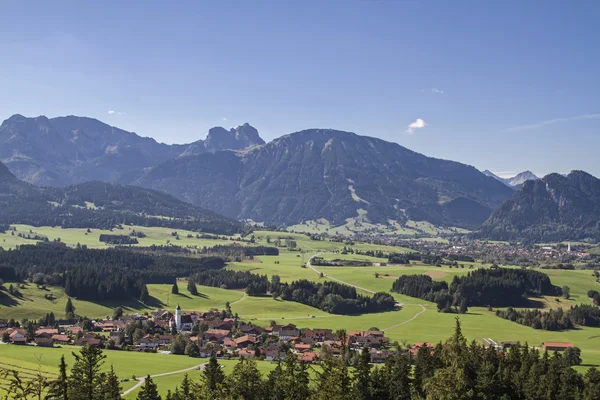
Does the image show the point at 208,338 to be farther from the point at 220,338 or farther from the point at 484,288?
the point at 484,288

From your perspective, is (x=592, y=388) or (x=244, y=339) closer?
(x=592, y=388)

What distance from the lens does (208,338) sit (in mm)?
120688

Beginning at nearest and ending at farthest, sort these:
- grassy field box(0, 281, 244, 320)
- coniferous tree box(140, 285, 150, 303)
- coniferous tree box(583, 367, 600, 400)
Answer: coniferous tree box(583, 367, 600, 400) < grassy field box(0, 281, 244, 320) < coniferous tree box(140, 285, 150, 303)

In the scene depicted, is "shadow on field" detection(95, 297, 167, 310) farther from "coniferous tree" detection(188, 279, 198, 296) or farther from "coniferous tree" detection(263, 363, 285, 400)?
"coniferous tree" detection(263, 363, 285, 400)

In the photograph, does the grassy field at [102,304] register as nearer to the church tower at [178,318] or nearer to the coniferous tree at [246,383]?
the church tower at [178,318]

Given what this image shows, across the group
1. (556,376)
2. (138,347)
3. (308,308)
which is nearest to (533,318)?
(308,308)

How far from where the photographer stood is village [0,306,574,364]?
110m

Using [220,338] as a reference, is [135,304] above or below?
above

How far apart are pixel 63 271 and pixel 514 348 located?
14036cm

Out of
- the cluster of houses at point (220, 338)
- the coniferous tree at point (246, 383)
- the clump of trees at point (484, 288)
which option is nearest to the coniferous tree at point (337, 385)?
the coniferous tree at point (246, 383)

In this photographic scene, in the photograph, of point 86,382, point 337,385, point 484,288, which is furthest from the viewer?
point 484,288

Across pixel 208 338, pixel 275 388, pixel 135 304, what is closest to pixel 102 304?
pixel 135 304

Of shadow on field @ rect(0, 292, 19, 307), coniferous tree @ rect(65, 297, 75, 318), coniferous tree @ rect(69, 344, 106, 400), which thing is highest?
coniferous tree @ rect(69, 344, 106, 400)

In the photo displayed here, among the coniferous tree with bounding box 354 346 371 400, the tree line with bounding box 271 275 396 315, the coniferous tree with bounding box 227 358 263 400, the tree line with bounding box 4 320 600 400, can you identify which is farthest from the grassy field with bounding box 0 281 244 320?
the coniferous tree with bounding box 354 346 371 400
